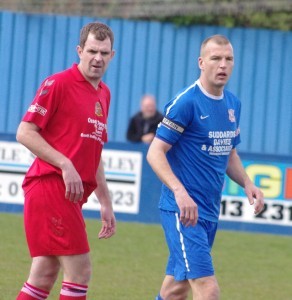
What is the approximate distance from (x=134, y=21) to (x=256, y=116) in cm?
295

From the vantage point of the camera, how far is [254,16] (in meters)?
20.4

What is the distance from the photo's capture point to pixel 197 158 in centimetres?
703

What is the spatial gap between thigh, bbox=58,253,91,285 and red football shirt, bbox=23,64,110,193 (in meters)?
0.47

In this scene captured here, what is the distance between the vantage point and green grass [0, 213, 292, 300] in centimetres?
971

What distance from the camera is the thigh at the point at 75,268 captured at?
6.55 m

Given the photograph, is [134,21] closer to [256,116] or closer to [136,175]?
[256,116]

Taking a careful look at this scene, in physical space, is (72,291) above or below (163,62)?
below

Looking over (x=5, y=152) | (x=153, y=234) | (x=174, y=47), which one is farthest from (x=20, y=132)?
(x=174, y=47)

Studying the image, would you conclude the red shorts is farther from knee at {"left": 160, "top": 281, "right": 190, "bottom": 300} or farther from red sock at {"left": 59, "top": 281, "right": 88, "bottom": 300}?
knee at {"left": 160, "top": 281, "right": 190, "bottom": 300}

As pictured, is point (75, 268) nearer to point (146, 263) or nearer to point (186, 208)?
point (186, 208)

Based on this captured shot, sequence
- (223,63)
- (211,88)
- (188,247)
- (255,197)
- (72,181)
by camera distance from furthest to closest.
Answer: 1. (255,197)
2. (211,88)
3. (223,63)
4. (188,247)
5. (72,181)

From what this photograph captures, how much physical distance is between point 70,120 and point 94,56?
42 centimetres

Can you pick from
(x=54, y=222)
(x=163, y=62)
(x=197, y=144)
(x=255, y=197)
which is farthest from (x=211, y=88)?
(x=163, y=62)

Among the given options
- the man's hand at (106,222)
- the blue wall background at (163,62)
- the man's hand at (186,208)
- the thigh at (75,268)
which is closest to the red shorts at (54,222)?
the thigh at (75,268)
